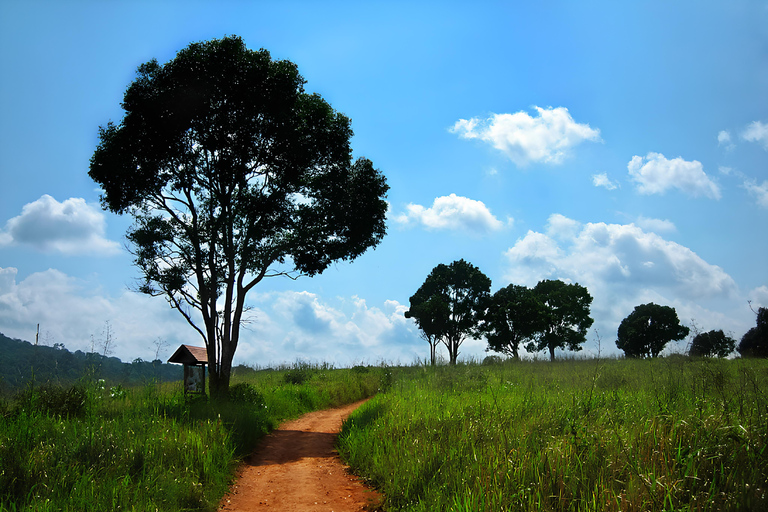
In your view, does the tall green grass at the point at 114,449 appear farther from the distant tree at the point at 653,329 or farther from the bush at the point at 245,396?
the distant tree at the point at 653,329

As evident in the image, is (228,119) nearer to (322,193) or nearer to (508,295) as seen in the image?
(322,193)

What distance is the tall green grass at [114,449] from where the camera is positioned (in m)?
6.13

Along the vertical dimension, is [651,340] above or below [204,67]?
below

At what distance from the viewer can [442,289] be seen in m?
52.6

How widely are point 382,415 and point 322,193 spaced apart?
11.1 metres

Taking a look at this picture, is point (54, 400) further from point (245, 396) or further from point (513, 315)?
point (513, 315)

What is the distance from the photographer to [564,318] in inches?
2035

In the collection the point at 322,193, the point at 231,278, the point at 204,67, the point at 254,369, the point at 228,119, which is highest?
the point at 204,67

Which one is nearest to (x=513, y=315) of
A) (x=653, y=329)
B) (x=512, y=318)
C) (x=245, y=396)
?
(x=512, y=318)

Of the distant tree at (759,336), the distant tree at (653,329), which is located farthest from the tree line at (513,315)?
the distant tree at (759,336)

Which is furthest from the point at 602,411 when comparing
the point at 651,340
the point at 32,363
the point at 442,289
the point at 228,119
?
the point at 651,340

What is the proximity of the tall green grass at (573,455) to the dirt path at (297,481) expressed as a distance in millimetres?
511

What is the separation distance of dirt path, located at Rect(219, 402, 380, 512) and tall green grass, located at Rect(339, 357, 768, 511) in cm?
51

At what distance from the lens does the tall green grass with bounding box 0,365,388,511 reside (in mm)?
6129
